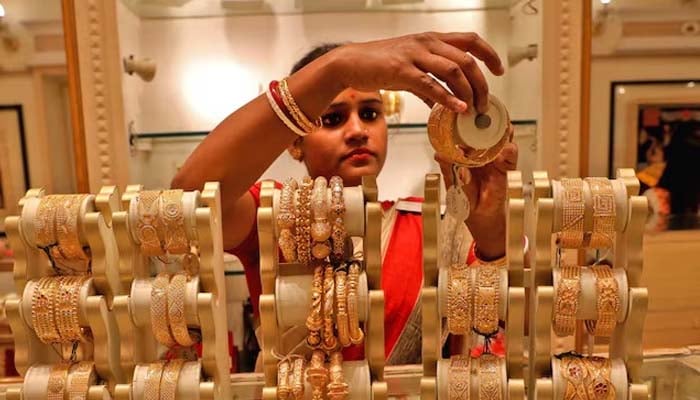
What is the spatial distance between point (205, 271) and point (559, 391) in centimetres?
32

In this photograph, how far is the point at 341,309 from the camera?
1.60 ft

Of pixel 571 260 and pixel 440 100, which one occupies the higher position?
pixel 440 100

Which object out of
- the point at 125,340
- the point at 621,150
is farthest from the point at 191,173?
the point at 621,150

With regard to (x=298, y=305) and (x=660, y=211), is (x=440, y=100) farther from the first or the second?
(x=660, y=211)

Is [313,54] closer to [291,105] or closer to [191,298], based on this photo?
[291,105]

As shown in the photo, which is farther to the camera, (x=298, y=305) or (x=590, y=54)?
(x=590, y=54)

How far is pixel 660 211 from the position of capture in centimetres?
83

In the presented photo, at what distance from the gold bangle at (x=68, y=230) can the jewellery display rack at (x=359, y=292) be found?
0.52 feet

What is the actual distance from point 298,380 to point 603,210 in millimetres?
292

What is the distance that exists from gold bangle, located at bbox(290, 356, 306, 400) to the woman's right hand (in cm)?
24

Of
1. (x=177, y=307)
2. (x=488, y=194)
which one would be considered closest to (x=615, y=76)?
(x=488, y=194)

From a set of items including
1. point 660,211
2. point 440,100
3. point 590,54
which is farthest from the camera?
point 660,211

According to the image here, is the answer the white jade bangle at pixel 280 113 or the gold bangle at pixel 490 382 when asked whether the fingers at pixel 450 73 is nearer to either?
the white jade bangle at pixel 280 113

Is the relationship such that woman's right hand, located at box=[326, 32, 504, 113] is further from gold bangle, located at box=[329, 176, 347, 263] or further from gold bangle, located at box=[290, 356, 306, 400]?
gold bangle, located at box=[290, 356, 306, 400]
